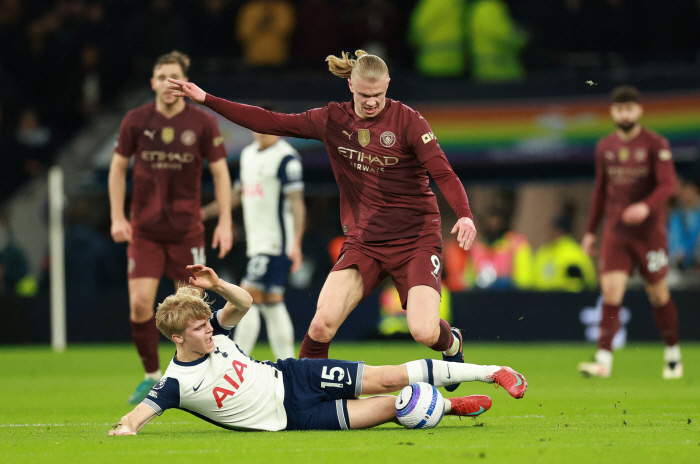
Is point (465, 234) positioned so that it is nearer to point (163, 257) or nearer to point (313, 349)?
point (313, 349)

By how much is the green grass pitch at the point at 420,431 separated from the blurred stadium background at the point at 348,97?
14.7ft

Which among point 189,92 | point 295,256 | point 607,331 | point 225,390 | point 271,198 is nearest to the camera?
point 225,390

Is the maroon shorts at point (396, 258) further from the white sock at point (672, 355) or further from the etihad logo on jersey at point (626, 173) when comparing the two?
the white sock at point (672, 355)

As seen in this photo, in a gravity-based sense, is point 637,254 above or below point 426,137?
below

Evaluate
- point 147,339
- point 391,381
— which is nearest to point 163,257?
point 147,339

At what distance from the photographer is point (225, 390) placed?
5.93 m

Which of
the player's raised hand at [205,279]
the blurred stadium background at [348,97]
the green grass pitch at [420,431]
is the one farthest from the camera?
the blurred stadium background at [348,97]

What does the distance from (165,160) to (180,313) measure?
8.96ft

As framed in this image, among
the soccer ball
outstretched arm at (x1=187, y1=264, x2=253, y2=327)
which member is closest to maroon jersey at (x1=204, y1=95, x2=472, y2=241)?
outstretched arm at (x1=187, y1=264, x2=253, y2=327)

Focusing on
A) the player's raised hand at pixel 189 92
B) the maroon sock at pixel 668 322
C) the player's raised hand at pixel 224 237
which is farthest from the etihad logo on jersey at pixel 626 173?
the player's raised hand at pixel 189 92

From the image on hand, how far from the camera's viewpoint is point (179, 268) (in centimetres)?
840

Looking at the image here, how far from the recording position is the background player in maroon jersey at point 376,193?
6.60m

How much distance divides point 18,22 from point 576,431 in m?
15.5

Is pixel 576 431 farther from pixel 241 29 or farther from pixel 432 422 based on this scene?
pixel 241 29
